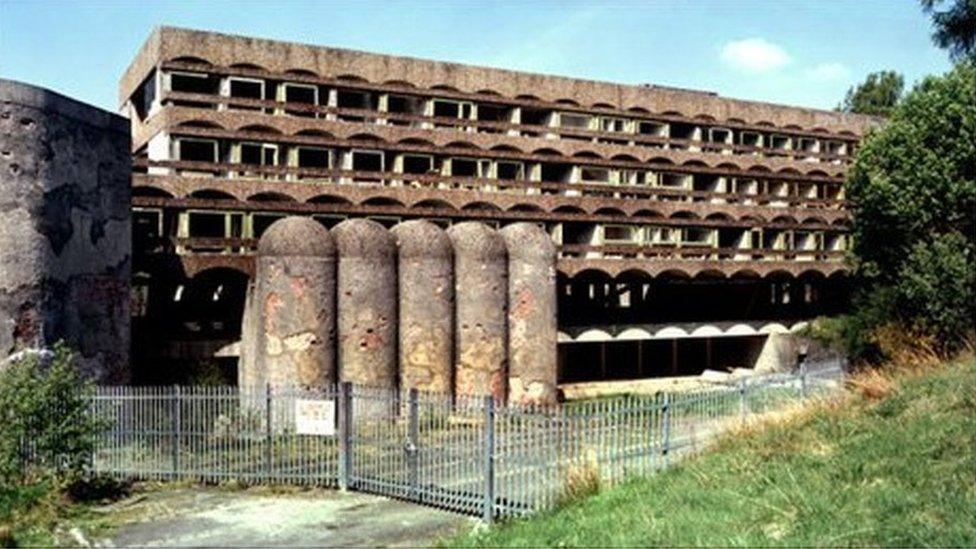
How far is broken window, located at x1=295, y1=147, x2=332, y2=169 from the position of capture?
37.8 metres

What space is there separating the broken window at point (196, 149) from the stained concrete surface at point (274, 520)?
60.6 ft

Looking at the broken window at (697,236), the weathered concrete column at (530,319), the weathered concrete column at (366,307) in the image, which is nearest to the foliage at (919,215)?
the broken window at (697,236)

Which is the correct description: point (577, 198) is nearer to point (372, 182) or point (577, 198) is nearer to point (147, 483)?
point (372, 182)

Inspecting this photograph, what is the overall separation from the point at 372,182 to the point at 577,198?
935 cm

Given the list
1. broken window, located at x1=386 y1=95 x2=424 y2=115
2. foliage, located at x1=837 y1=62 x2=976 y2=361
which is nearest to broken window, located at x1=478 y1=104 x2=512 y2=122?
broken window, located at x1=386 y1=95 x2=424 y2=115

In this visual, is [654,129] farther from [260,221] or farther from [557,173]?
[260,221]

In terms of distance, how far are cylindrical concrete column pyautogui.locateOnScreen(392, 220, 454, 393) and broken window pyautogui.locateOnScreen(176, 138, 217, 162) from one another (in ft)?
33.9

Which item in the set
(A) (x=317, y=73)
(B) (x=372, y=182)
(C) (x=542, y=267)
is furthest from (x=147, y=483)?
(A) (x=317, y=73)

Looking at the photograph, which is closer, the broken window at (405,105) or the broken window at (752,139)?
the broken window at (405,105)

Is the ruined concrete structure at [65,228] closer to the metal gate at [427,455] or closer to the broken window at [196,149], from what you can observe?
the metal gate at [427,455]

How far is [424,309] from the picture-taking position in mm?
27859

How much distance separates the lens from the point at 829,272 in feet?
148

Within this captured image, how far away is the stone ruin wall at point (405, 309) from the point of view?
25953mm

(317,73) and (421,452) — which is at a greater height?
(317,73)
